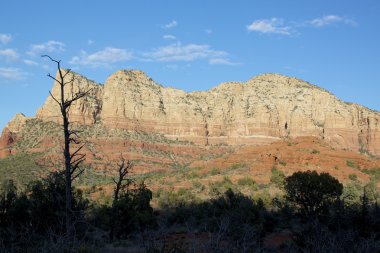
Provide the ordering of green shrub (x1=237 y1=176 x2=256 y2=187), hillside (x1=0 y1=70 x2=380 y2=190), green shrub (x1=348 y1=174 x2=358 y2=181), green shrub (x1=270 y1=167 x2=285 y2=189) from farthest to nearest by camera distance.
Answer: hillside (x1=0 y1=70 x2=380 y2=190) < green shrub (x1=348 y1=174 x2=358 y2=181) < green shrub (x1=237 y1=176 x2=256 y2=187) < green shrub (x1=270 y1=167 x2=285 y2=189)

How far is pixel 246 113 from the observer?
12162 cm

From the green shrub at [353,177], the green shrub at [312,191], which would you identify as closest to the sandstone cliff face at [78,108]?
the green shrub at [353,177]

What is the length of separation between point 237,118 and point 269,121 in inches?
373

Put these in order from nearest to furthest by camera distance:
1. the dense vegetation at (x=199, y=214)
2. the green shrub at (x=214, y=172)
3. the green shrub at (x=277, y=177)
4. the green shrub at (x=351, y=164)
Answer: the dense vegetation at (x=199, y=214)
the green shrub at (x=277, y=177)
the green shrub at (x=351, y=164)
the green shrub at (x=214, y=172)

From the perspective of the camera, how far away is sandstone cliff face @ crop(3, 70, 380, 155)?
115 meters

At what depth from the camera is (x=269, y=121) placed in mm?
118750

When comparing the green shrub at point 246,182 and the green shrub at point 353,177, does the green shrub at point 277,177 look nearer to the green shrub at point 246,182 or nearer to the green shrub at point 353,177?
the green shrub at point 246,182

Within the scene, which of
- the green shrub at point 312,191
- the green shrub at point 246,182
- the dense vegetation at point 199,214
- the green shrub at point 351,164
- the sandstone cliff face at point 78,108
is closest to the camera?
the dense vegetation at point 199,214

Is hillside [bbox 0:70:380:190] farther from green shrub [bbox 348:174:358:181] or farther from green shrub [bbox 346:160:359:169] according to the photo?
green shrub [bbox 348:174:358:181]

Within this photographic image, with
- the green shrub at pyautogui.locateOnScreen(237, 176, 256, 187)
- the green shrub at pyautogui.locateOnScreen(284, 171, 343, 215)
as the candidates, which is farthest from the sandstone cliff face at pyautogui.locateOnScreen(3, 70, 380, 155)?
the green shrub at pyautogui.locateOnScreen(284, 171, 343, 215)

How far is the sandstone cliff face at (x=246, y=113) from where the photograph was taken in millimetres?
115438

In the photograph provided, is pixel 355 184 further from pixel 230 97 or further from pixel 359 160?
pixel 230 97

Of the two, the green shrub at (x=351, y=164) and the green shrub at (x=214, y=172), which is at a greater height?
the green shrub at (x=351, y=164)

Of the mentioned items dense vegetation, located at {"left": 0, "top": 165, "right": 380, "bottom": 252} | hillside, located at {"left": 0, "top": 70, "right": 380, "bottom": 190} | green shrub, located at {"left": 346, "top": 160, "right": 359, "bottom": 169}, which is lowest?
dense vegetation, located at {"left": 0, "top": 165, "right": 380, "bottom": 252}
